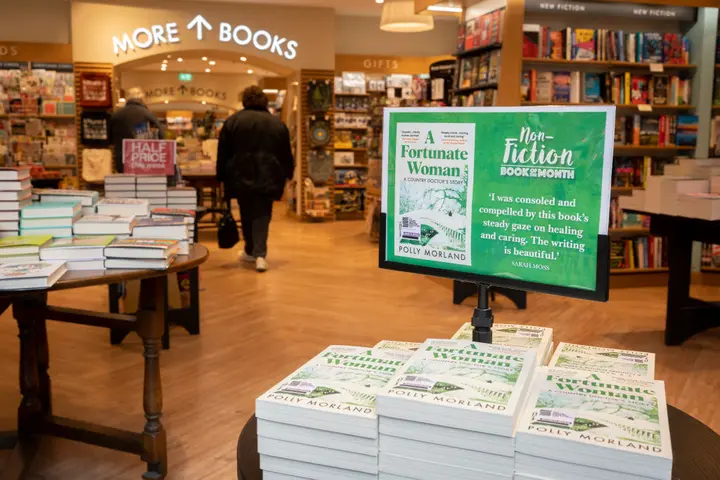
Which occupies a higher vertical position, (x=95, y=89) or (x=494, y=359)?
(x=95, y=89)

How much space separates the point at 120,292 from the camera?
4844 millimetres

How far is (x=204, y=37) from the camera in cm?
1094

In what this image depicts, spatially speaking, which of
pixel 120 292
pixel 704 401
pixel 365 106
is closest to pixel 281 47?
pixel 365 106

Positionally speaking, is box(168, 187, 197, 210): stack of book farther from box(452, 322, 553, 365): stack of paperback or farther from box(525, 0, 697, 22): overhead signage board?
box(525, 0, 697, 22): overhead signage board

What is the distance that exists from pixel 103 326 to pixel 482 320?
1.69 meters

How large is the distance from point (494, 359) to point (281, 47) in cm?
1052

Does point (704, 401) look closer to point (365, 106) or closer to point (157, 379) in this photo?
point (157, 379)

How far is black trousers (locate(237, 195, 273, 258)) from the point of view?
7.13 m

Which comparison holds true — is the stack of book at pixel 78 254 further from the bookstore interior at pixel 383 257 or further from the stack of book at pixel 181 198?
the stack of book at pixel 181 198

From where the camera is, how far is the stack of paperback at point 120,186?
4.48 metres

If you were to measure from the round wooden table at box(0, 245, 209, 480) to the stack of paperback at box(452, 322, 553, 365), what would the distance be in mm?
1171

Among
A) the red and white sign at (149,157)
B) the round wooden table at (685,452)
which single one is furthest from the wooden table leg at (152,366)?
the red and white sign at (149,157)

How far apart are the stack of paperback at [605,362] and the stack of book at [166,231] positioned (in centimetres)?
155

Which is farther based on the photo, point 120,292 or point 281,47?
point 281,47
